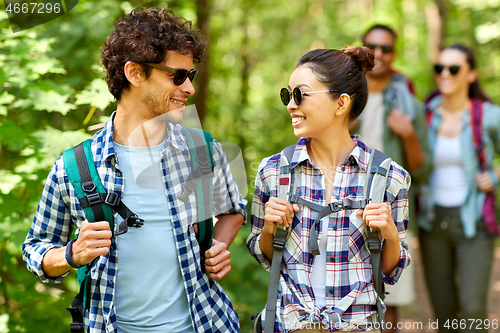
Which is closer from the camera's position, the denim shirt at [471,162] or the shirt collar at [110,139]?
the shirt collar at [110,139]

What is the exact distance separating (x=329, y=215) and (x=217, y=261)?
1.92 feet

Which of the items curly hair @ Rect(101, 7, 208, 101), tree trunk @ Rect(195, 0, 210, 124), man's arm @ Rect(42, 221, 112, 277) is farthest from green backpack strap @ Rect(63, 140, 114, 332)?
tree trunk @ Rect(195, 0, 210, 124)

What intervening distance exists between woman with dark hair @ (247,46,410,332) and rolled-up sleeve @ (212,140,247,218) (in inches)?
6.9

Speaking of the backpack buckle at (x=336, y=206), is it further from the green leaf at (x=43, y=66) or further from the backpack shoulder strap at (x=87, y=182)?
the green leaf at (x=43, y=66)

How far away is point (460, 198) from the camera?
13.1ft

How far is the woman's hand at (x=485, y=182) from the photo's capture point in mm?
3924

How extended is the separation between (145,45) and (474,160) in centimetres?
315

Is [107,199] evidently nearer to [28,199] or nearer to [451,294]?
[28,199]

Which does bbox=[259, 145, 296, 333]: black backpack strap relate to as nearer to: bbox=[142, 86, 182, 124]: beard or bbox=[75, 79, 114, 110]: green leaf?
bbox=[142, 86, 182, 124]: beard

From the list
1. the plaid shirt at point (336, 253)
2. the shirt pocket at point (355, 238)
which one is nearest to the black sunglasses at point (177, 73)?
the plaid shirt at point (336, 253)

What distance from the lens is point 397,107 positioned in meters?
3.91

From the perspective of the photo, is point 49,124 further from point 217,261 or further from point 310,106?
point 310,106

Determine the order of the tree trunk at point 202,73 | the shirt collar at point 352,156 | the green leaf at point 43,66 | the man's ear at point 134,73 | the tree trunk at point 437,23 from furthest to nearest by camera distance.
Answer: the tree trunk at point 437,23, the tree trunk at point 202,73, the green leaf at point 43,66, the man's ear at point 134,73, the shirt collar at point 352,156

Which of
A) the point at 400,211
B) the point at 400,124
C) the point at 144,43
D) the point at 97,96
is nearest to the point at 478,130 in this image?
the point at 400,124
